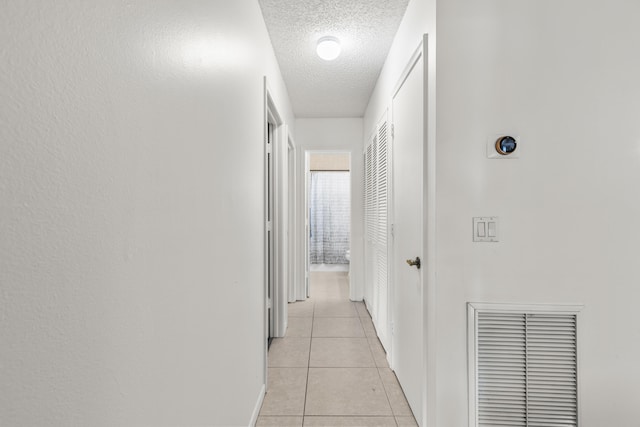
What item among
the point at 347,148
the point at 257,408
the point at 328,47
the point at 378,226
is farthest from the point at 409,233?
the point at 347,148

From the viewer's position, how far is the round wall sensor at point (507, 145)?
4.78 feet

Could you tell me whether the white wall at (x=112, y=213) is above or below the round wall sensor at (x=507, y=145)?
below

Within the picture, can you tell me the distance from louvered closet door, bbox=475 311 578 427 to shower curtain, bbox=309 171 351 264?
5144mm

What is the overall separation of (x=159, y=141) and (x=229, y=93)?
0.67 metres

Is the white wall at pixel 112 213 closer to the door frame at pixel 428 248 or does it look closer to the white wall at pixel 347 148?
the door frame at pixel 428 248

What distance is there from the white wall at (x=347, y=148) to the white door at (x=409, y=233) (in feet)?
5.66

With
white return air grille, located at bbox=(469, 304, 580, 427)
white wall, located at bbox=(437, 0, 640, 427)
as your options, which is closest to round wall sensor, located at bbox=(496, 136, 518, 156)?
white wall, located at bbox=(437, 0, 640, 427)

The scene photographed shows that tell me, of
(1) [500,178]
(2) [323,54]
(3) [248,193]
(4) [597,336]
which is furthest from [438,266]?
(2) [323,54]

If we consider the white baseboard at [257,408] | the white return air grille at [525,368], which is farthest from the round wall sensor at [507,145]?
the white baseboard at [257,408]

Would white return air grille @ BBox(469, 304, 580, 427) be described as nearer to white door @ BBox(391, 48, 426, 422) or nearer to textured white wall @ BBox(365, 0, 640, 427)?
textured white wall @ BBox(365, 0, 640, 427)

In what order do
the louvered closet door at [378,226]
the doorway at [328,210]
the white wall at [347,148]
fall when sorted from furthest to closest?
the doorway at [328,210] → the white wall at [347,148] → the louvered closet door at [378,226]

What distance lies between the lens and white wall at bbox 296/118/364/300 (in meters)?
4.07

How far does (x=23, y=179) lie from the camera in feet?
1.42

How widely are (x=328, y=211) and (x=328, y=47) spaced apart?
4443 millimetres
